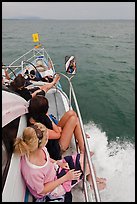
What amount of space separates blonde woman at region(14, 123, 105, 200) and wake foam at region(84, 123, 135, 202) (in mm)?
1459

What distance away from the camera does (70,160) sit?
88.2 inches

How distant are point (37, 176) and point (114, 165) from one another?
9.64ft

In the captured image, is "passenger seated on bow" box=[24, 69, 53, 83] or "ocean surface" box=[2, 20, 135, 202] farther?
"passenger seated on bow" box=[24, 69, 53, 83]

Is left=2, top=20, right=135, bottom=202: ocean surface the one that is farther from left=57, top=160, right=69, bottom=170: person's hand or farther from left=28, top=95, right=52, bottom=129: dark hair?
left=28, top=95, right=52, bottom=129: dark hair

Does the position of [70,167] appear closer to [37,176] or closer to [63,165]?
[63,165]

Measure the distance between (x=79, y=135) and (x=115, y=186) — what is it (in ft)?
4.85

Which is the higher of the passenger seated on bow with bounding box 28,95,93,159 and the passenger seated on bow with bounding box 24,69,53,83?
the passenger seated on bow with bounding box 24,69,53,83

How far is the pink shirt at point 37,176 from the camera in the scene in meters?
1.67

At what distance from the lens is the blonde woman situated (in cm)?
163

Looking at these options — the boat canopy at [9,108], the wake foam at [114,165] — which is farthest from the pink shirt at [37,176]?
the wake foam at [114,165]

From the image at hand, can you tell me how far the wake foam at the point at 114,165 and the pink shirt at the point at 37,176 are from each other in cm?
154

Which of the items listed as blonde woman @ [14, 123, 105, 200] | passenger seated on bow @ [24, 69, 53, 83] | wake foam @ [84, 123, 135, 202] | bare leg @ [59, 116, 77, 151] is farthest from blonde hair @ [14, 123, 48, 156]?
passenger seated on bow @ [24, 69, 53, 83]

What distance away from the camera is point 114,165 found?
169 inches

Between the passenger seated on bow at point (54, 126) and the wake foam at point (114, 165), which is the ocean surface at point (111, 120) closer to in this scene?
the wake foam at point (114, 165)
